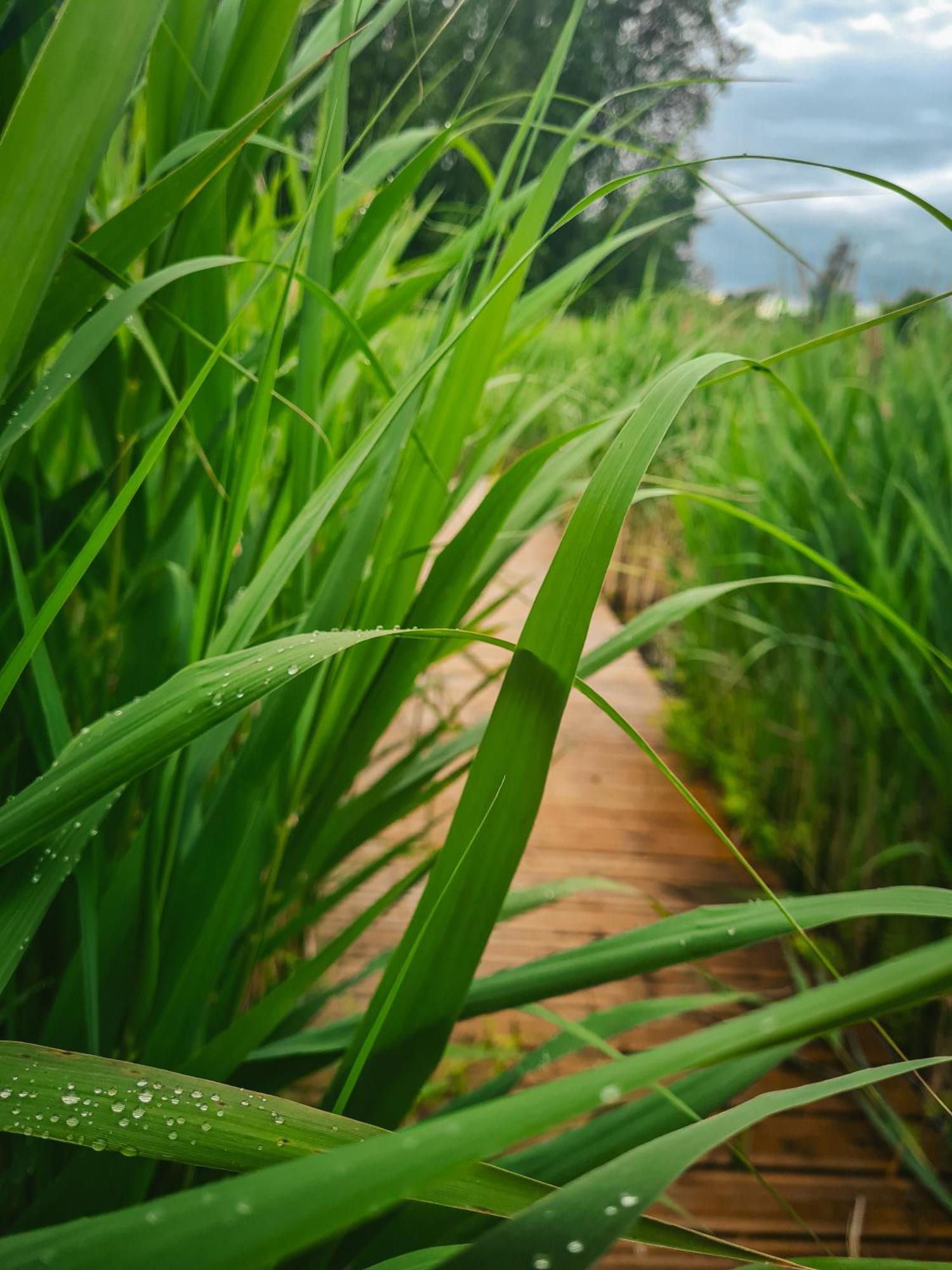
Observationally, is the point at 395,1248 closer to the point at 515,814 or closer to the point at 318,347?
the point at 515,814

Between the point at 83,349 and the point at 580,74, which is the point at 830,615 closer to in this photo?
the point at 83,349

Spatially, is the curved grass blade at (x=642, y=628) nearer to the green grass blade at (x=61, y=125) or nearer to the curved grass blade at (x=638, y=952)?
the curved grass blade at (x=638, y=952)

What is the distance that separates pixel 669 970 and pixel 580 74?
2.13m

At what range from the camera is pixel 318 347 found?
1.61 ft

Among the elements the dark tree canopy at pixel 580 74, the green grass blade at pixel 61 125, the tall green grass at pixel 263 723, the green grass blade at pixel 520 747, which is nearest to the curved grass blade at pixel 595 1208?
the tall green grass at pixel 263 723

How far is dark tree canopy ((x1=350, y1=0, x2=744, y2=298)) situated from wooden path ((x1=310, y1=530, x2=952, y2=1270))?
15.2 inches

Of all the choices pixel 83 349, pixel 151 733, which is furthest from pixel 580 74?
pixel 151 733

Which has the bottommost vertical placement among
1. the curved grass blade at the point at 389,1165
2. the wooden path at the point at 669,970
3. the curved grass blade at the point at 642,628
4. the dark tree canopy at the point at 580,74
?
the wooden path at the point at 669,970

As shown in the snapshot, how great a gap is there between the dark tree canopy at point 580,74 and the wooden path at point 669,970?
0.39 meters

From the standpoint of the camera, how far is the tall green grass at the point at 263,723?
20cm

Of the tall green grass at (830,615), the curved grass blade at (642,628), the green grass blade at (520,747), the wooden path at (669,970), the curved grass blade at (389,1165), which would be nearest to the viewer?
the curved grass blade at (389,1165)

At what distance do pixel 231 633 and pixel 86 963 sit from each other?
0.15m

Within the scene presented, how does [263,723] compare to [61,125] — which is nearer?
[61,125]

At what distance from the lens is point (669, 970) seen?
1265 millimetres
